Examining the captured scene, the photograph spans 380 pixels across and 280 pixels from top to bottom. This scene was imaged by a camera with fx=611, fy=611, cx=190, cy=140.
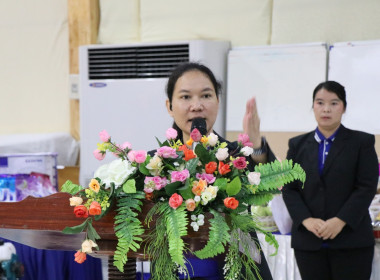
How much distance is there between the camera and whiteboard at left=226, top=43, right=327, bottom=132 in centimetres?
449

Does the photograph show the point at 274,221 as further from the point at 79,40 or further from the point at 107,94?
the point at 79,40

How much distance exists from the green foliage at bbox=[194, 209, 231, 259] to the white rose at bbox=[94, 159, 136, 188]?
0.18 meters

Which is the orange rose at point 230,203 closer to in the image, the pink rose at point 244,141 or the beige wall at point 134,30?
the pink rose at point 244,141

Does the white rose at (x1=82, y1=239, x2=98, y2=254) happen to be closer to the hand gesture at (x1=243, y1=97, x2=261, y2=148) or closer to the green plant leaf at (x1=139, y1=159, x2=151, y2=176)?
the green plant leaf at (x1=139, y1=159, x2=151, y2=176)

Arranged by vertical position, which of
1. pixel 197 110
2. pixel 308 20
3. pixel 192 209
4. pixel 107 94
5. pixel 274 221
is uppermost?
pixel 308 20

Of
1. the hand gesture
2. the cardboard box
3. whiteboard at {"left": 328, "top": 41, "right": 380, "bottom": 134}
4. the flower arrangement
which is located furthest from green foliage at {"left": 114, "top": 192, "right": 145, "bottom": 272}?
whiteboard at {"left": 328, "top": 41, "right": 380, "bottom": 134}

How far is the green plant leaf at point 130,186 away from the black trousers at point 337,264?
1779mm

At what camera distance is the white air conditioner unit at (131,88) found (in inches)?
191

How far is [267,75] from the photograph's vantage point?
464 centimetres

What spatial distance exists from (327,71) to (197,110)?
3027 millimetres

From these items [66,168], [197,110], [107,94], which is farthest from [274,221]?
[66,168]

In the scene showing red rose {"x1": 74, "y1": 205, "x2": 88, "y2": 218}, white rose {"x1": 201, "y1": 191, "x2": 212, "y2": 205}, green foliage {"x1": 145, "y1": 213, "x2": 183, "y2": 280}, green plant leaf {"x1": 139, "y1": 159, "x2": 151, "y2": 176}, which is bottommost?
green foliage {"x1": 145, "y1": 213, "x2": 183, "y2": 280}

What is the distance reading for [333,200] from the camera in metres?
2.73

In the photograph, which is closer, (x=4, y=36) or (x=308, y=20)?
(x=308, y=20)
